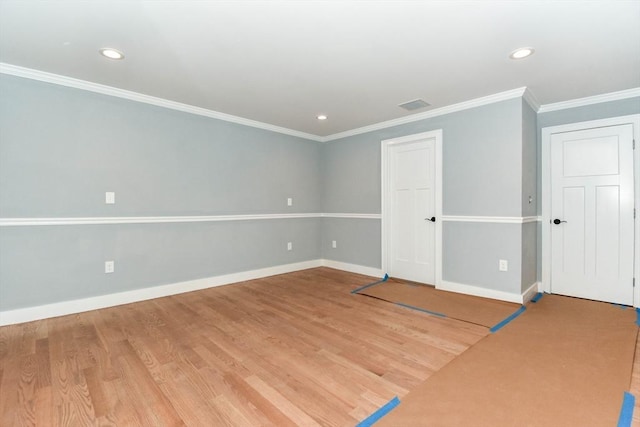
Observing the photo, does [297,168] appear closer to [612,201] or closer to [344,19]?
[344,19]

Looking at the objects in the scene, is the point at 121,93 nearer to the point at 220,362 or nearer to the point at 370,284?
the point at 220,362

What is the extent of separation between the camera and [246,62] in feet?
8.71

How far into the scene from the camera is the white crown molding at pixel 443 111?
3320 millimetres

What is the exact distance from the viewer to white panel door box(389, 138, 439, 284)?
4.15 meters

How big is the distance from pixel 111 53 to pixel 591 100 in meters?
4.99

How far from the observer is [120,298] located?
3.31m

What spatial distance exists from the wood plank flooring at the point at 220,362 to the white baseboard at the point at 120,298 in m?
0.11

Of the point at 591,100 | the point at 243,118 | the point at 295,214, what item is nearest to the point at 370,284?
the point at 295,214

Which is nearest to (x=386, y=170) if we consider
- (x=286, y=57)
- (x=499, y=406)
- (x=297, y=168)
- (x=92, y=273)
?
(x=297, y=168)

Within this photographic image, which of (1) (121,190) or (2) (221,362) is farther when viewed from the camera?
(1) (121,190)

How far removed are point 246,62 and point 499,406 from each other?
122 inches

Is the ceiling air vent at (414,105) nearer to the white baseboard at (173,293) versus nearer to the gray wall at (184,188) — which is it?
the gray wall at (184,188)

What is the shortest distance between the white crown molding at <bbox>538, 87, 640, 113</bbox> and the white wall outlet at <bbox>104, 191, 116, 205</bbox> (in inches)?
206

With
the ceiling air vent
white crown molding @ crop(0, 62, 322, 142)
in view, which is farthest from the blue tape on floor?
white crown molding @ crop(0, 62, 322, 142)
